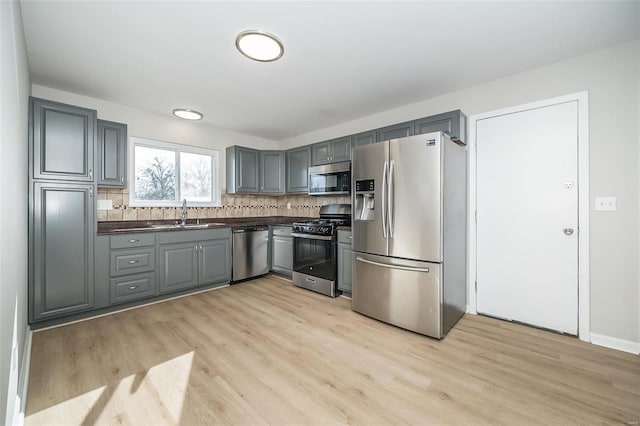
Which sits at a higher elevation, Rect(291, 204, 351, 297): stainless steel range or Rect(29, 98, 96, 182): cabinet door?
Rect(29, 98, 96, 182): cabinet door

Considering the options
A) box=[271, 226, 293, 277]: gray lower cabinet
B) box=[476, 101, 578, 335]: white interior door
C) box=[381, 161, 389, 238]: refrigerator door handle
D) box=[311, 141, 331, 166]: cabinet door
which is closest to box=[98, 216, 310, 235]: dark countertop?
box=[271, 226, 293, 277]: gray lower cabinet

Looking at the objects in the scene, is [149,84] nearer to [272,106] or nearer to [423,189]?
[272,106]

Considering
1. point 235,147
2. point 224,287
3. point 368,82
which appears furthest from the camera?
point 235,147

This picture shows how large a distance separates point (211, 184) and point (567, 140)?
450 centimetres

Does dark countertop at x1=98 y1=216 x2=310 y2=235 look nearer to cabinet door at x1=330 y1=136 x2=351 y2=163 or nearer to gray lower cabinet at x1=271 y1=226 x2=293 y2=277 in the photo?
gray lower cabinet at x1=271 y1=226 x2=293 y2=277

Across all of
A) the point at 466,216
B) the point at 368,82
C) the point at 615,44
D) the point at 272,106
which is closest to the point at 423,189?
the point at 466,216

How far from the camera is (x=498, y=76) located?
2.67 m

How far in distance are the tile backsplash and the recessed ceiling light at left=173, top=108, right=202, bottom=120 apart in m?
1.23

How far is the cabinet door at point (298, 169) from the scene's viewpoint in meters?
4.39

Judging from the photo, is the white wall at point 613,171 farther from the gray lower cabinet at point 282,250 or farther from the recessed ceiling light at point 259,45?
the gray lower cabinet at point 282,250

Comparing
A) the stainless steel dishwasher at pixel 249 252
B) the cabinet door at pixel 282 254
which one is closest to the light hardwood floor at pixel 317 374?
the stainless steel dishwasher at pixel 249 252

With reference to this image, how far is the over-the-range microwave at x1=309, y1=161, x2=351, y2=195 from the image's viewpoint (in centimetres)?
373

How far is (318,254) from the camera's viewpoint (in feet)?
11.8

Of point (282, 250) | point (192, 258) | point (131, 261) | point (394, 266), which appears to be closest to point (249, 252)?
point (282, 250)
